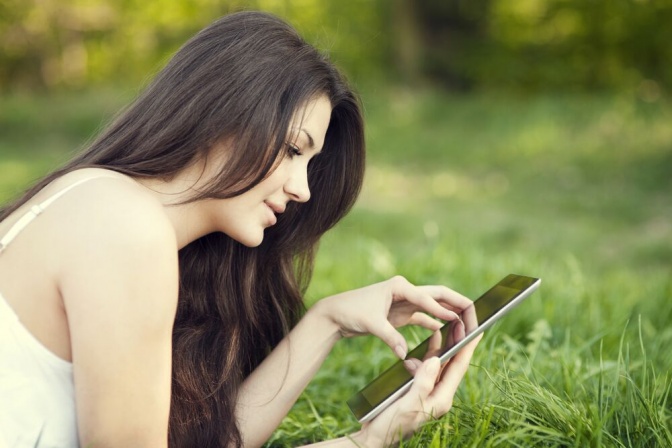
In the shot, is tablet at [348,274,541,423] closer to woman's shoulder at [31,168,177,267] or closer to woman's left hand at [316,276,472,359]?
woman's left hand at [316,276,472,359]

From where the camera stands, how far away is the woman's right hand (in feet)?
6.09

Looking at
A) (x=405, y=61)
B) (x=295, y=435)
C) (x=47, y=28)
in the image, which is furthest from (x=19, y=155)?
(x=295, y=435)

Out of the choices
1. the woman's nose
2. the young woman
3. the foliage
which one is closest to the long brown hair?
the young woman

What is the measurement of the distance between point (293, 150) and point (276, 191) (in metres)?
0.10

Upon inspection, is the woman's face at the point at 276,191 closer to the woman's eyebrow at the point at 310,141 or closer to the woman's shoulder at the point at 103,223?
the woman's eyebrow at the point at 310,141

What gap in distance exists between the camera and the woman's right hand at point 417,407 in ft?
6.09

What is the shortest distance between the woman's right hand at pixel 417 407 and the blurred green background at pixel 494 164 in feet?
0.41

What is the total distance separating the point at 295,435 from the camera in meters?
2.50

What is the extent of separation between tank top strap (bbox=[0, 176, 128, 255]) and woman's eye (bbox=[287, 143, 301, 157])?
440 mm

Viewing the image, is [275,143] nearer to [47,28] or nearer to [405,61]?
[405,61]

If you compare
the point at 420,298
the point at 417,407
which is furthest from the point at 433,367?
the point at 420,298

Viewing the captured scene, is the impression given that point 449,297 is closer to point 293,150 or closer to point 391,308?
→ point 391,308

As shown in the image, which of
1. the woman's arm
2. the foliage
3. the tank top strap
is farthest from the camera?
the foliage

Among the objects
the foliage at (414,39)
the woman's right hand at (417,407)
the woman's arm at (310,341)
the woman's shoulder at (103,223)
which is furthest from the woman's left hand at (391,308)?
the foliage at (414,39)
